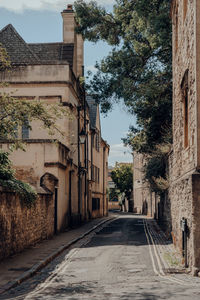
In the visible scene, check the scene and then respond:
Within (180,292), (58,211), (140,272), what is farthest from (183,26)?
(58,211)

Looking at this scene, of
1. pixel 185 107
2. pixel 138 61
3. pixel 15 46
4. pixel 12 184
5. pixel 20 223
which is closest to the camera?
pixel 185 107

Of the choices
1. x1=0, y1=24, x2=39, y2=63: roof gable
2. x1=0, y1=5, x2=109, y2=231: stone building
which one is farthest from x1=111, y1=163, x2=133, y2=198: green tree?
x1=0, y1=24, x2=39, y2=63: roof gable

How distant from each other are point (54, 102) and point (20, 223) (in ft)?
39.8

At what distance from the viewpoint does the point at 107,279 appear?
1056 centimetres

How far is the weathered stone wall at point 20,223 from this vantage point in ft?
44.6

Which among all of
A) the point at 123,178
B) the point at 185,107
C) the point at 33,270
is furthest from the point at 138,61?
the point at 123,178

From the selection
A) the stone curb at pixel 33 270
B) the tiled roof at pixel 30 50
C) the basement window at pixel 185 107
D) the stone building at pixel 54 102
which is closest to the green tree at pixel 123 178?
the stone building at pixel 54 102

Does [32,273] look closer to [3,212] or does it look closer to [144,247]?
[3,212]

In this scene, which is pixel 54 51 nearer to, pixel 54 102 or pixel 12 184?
pixel 54 102

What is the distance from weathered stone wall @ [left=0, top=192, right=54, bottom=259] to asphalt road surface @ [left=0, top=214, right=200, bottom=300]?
1529mm

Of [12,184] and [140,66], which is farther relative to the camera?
[140,66]

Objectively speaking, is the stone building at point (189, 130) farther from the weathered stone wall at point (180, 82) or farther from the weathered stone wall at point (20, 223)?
the weathered stone wall at point (20, 223)

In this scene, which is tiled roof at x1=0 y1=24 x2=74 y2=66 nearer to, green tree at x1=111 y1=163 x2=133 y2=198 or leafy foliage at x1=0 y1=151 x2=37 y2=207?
leafy foliage at x1=0 y1=151 x2=37 y2=207

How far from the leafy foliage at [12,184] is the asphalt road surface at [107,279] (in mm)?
2415
